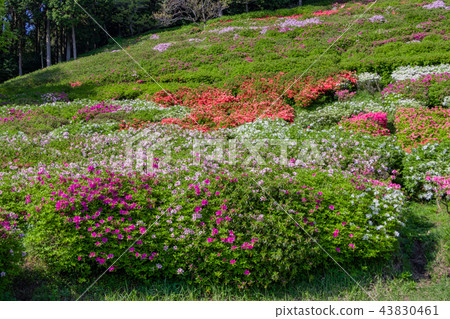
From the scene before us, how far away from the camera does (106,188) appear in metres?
4.13

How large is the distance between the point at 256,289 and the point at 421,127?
5.32 metres

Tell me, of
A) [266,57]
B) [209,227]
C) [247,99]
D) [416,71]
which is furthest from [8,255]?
[266,57]

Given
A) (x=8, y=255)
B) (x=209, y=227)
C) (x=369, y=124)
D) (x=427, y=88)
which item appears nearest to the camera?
(x=8, y=255)

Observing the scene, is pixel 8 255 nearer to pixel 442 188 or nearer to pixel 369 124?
pixel 442 188

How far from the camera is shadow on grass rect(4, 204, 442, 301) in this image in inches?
141

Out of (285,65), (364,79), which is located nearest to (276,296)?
(364,79)

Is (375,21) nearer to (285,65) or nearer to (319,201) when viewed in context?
(285,65)

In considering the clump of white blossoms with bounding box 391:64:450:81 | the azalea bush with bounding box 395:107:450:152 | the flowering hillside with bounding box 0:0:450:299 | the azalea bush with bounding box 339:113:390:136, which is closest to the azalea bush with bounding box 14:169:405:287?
the flowering hillside with bounding box 0:0:450:299

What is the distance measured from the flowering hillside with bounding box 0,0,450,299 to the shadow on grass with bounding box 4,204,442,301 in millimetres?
68

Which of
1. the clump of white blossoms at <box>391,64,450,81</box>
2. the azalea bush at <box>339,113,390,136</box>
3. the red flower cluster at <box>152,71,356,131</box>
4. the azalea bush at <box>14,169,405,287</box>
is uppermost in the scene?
the clump of white blossoms at <box>391,64,450,81</box>

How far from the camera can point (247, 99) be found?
34.7ft

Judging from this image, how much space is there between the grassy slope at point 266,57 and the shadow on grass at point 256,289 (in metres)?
8.42
